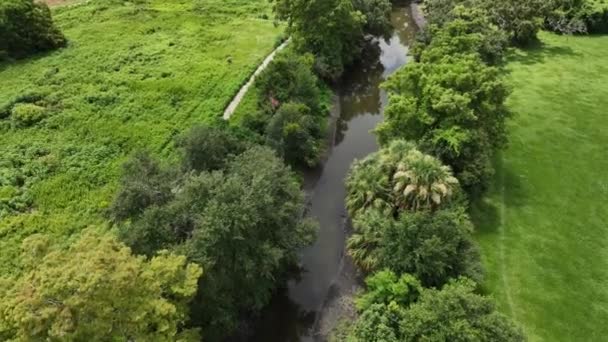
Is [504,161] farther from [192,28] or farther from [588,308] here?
[192,28]

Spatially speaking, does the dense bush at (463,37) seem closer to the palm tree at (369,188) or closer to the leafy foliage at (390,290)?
the palm tree at (369,188)

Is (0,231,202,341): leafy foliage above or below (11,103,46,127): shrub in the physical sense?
above

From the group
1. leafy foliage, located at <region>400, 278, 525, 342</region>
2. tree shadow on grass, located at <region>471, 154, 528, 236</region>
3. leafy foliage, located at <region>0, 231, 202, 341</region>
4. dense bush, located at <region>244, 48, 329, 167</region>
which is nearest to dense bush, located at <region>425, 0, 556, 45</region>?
dense bush, located at <region>244, 48, 329, 167</region>

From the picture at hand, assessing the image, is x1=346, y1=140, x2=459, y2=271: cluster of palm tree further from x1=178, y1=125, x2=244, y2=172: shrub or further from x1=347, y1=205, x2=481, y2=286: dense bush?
x1=178, y1=125, x2=244, y2=172: shrub

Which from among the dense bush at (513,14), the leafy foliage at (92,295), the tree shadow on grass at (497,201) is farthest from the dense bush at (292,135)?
the dense bush at (513,14)

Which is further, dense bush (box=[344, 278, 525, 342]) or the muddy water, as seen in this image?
the muddy water

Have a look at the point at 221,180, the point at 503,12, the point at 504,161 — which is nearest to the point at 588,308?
the point at 504,161
